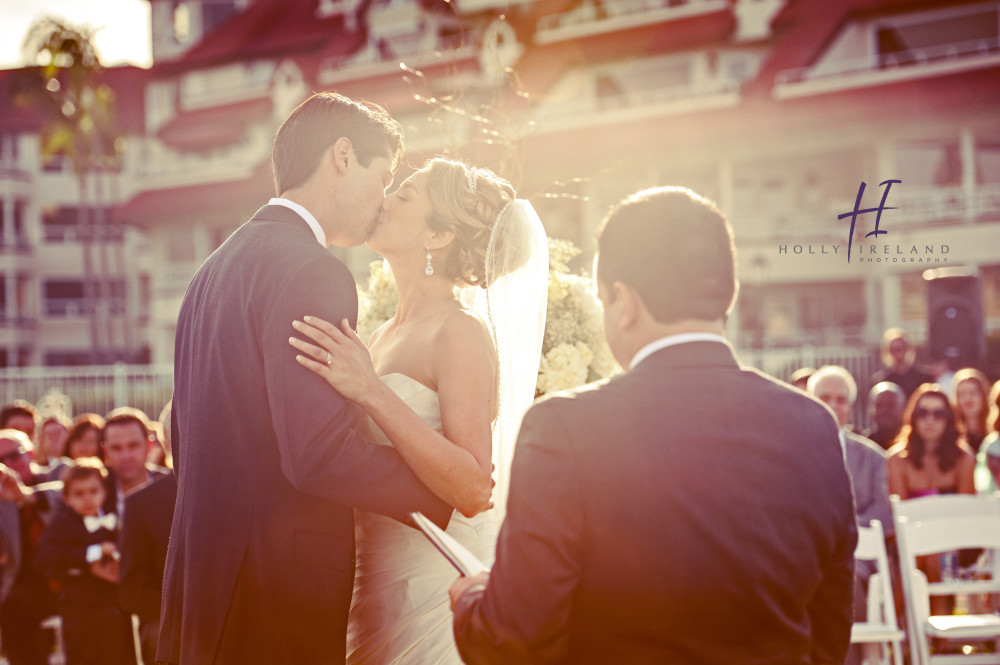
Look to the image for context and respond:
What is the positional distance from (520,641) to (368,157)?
1436 millimetres

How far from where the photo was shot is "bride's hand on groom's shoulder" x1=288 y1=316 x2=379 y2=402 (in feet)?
8.21

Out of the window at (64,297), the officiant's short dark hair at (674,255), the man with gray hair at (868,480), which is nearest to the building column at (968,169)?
the man with gray hair at (868,480)

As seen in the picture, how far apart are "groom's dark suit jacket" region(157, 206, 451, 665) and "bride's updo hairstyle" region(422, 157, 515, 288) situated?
777 millimetres

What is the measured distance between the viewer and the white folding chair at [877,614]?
18.7ft

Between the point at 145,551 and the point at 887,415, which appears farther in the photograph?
the point at 887,415

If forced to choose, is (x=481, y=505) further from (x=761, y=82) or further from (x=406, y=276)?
(x=761, y=82)

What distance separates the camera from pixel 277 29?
34188 mm

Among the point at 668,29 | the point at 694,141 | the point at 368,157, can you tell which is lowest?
the point at 368,157

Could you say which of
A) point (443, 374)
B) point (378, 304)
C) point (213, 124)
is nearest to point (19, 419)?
point (378, 304)

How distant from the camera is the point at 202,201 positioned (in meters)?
30.0

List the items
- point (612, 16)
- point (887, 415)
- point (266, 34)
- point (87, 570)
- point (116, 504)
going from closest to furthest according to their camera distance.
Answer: point (87, 570) → point (116, 504) → point (887, 415) → point (612, 16) → point (266, 34)

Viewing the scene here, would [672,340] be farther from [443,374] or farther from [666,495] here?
[443,374]

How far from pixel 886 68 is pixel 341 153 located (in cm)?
2327

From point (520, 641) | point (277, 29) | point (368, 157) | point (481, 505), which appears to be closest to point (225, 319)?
point (368, 157)
